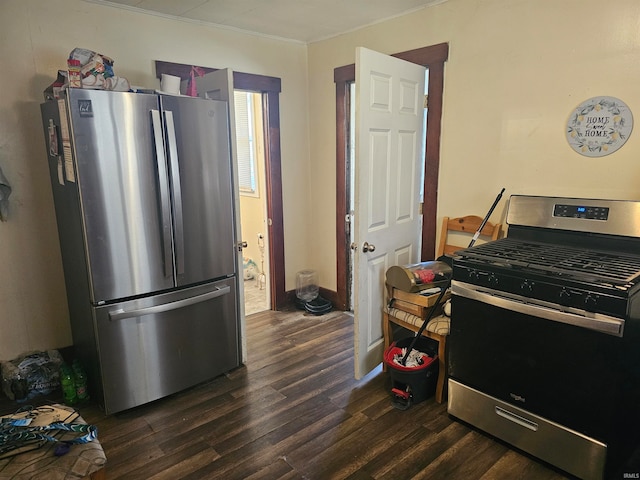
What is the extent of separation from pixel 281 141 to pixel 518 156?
2044 mm

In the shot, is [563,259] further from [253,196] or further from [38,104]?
[253,196]

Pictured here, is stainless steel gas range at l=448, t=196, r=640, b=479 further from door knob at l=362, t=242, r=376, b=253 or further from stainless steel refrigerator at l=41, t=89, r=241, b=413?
stainless steel refrigerator at l=41, t=89, r=241, b=413

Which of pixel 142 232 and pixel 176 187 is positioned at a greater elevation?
pixel 176 187

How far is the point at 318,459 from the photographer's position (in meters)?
2.10

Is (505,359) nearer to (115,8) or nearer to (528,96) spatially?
(528,96)

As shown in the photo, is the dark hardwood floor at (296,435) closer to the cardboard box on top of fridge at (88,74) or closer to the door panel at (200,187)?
the door panel at (200,187)

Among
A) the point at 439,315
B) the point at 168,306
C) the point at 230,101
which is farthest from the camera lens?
the point at 230,101

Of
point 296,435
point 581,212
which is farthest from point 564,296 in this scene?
point 296,435

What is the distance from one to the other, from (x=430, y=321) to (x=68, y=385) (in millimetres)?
2164

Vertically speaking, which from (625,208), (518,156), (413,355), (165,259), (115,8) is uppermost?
(115,8)

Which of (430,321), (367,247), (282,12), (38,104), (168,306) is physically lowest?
(430,321)

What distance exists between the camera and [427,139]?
299cm

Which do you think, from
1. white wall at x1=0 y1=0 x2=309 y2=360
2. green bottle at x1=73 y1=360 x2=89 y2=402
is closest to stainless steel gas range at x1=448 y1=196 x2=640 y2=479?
green bottle at x1=73 y1=360 x2=89 y2=402

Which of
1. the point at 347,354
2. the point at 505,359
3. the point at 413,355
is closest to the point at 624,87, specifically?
the point at 505,359
